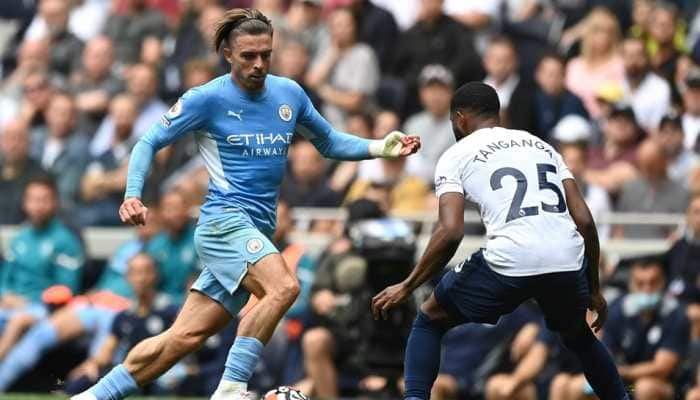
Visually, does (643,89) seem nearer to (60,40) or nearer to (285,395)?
(60,40)

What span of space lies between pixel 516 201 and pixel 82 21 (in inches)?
478

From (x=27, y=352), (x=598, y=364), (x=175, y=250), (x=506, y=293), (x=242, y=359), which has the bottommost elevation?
(x=27, y=352)

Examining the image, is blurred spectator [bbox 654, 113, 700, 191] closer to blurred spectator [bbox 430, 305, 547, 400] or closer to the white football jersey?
blurred spectator [bbox 430, 305, 547, 400]

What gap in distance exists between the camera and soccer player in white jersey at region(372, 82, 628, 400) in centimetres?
1026

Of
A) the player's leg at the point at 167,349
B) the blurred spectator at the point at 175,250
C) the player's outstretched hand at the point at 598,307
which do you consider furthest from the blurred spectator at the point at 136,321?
the player's outstretched hand at the point at 598,307

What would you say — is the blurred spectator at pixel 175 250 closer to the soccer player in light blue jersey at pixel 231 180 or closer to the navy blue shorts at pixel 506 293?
the soccer player in light blue jersey at pixel 231 180

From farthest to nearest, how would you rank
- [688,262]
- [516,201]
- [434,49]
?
[434,49] → [688,262] → [516,201]

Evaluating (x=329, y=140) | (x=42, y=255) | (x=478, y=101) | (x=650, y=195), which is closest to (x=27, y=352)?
(x=42, y=255)

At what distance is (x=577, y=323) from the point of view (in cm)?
1056

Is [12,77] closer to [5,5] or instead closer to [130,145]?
[5,5]

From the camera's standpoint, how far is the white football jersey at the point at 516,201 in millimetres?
10258

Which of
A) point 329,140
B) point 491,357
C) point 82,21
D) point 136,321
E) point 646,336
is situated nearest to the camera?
point 329,140

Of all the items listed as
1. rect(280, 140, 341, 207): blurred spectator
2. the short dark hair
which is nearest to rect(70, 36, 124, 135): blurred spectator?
rect(280, 140, 341, 207): blurred spectator

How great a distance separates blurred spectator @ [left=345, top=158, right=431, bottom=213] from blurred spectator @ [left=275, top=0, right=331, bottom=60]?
248cm
